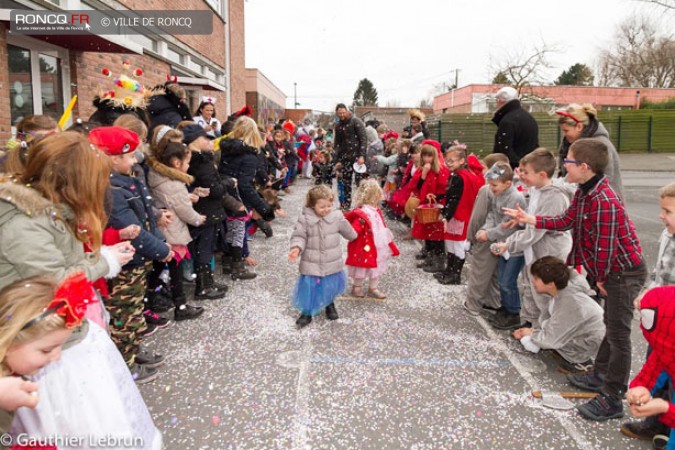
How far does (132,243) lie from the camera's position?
335 centimetres

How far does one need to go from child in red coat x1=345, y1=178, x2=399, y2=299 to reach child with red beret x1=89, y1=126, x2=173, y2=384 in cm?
214

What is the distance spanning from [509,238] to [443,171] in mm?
2341

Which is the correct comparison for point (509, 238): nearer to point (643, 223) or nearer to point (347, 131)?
point (347, 131)

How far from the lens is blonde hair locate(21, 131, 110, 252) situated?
7.12ft

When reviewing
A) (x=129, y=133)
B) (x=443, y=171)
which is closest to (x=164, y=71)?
(x=443, y=171)

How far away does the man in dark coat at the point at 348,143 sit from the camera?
919 centimetres

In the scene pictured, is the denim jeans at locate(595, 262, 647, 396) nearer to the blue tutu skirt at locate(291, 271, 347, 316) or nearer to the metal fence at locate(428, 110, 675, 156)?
the blue tutu skirt at locate(291, 271, 347, 316)

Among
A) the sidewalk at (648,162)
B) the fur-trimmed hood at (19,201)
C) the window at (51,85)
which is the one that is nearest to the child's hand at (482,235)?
the fur-trimmed hood at (19,201)

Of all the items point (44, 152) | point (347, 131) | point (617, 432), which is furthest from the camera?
point (347, 131)

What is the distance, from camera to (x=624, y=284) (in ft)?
9.74

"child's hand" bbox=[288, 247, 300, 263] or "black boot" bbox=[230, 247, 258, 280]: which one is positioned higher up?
"child's hand" bbox=[288, 247, 300, 263]

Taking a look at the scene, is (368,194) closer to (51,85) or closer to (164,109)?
(164,109)

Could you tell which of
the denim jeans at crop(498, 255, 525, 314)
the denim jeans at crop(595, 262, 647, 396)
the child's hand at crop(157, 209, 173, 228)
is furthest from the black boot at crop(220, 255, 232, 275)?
the denim jeans at crop(595, 262, 647, 396)

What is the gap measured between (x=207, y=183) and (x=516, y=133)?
395 cm
